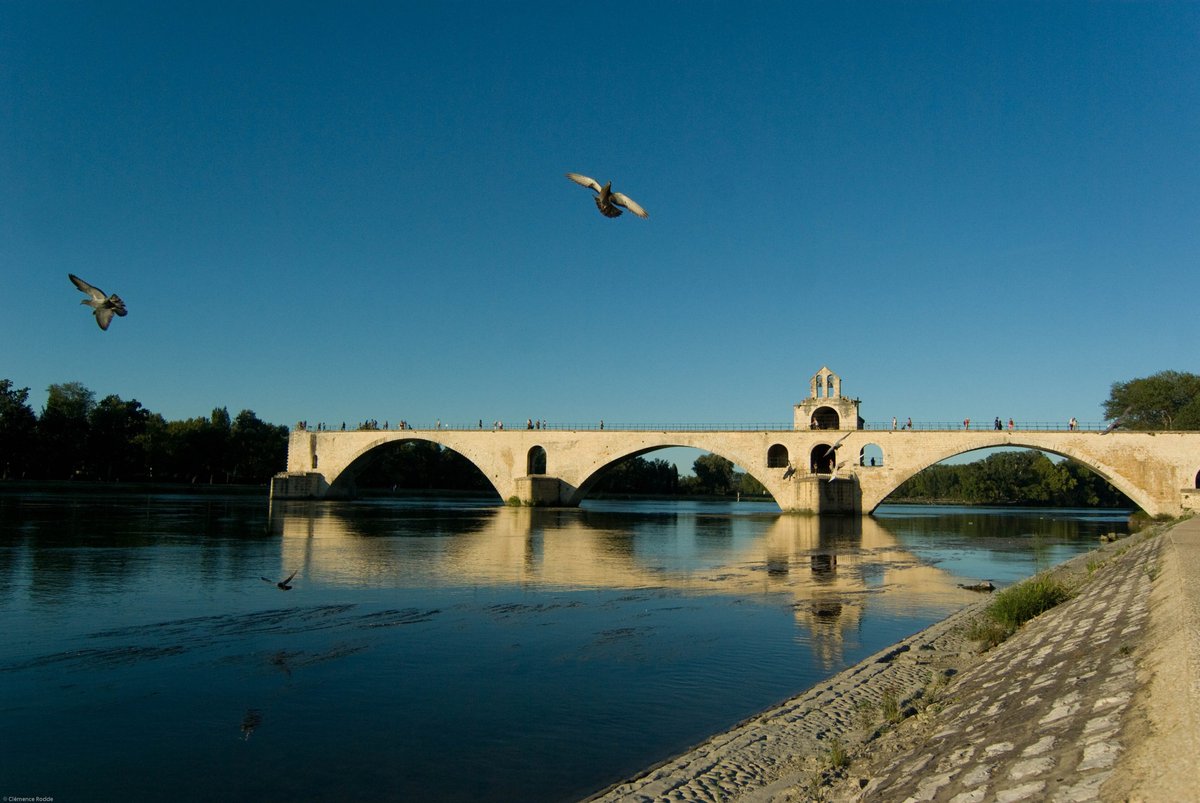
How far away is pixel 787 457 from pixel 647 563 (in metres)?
32.6

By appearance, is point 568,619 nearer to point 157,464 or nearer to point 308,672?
point 308,672

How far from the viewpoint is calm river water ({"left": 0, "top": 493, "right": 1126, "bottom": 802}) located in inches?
245

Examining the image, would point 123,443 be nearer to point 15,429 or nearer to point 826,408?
point 15,429

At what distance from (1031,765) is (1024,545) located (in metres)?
29.0

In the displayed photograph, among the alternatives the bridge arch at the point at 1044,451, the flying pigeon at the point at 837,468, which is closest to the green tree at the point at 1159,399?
the bridge arch at the point at 1044,451

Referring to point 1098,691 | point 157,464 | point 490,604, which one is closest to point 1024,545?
point 490,604

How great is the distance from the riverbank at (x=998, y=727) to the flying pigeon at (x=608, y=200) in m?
6.14

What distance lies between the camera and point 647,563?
71.6 ft

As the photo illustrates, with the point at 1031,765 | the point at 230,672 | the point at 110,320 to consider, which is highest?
the point at 110,320

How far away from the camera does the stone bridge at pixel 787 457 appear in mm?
43375

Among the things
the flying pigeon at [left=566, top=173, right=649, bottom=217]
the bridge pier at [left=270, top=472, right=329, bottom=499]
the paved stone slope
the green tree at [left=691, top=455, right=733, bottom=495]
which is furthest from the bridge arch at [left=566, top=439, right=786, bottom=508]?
the green tree at [left=691, top=455, right=733, bottom=495]

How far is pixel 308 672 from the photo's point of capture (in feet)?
29.7

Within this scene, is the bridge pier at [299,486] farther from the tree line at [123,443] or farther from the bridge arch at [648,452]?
the bridge arch at [648,452]

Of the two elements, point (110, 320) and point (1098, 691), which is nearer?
point (1098, 691)
